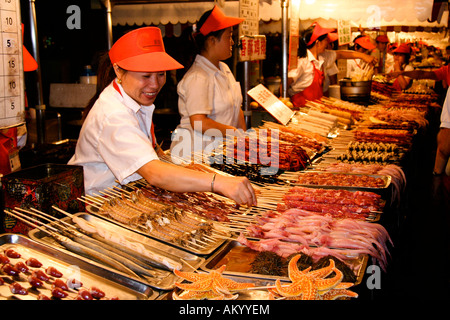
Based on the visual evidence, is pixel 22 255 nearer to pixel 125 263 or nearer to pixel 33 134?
pixel 125 263

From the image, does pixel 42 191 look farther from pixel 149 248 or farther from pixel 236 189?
pixel 236 189

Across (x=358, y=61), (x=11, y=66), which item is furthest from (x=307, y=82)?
(x=11, y=66)

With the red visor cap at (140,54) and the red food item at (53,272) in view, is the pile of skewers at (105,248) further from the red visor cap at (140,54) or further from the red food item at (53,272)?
the red visor cap at (140,54)

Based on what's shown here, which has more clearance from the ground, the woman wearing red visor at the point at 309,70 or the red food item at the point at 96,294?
the woman wearing red visor at the point at 309,70

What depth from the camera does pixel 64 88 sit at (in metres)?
8.00

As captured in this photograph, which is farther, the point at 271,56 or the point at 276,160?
the point at 271,56

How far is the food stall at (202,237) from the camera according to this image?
193cm

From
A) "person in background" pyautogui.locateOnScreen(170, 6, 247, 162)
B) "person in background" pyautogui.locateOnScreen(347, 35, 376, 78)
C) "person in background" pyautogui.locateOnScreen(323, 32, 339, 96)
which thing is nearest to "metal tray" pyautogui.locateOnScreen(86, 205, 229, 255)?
"person in background" pyautogui.locateOnScreen(170, 6, 247, 162)

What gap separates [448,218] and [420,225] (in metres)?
0.59

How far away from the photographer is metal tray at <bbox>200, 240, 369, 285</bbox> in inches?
83.0

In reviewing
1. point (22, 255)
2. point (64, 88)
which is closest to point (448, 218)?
point (22, 255)

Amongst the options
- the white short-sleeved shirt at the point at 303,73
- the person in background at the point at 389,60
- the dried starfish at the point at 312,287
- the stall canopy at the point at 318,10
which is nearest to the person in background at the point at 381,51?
the person in background at the point at 389,60

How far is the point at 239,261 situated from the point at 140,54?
1.41 meters

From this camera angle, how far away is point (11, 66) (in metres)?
2.23
